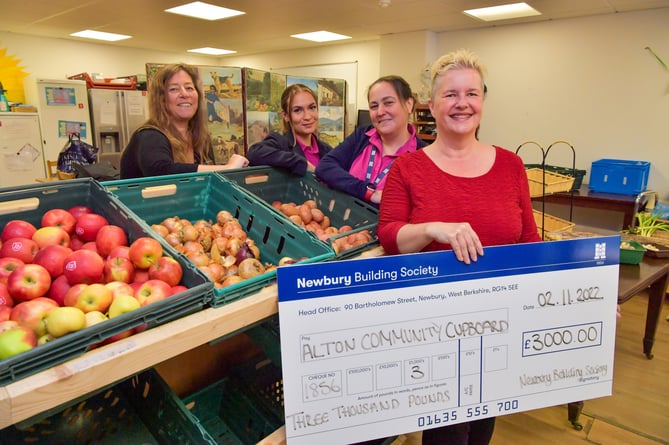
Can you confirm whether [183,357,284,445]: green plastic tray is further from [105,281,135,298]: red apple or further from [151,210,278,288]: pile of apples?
[105,281,135,298]: red apple

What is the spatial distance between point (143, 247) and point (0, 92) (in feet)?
19.2

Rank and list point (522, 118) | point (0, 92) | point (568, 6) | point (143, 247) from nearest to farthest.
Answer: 1. point (143, 247)
2. point (568, 6)
3. point (0, 92)
4. point (522, 118)

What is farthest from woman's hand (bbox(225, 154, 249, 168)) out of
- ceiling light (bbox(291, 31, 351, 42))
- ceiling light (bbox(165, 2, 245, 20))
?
ceiling light (bbox(291, 31, 351, 42))

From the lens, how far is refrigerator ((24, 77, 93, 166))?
218 inches

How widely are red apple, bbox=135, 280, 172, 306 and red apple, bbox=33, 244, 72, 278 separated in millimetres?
219

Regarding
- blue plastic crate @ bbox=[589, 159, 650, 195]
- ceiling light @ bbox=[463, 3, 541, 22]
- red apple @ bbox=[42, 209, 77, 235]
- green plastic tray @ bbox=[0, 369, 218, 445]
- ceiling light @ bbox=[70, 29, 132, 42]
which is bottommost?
green plastic tray @ bbox=[0, 369, 218, 445]

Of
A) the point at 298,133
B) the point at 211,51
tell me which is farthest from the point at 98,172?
the point at 211,51

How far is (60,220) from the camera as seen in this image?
3.73ft

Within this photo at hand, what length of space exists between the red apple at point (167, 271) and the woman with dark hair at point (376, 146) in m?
0.74

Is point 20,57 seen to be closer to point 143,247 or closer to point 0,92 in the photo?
point 0,92

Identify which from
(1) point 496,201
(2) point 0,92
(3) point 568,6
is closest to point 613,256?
(1) point 496,201

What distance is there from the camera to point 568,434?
2.06 m

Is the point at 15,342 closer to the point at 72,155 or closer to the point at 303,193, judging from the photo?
the point at 303,193

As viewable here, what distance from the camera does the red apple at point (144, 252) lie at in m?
0.99
